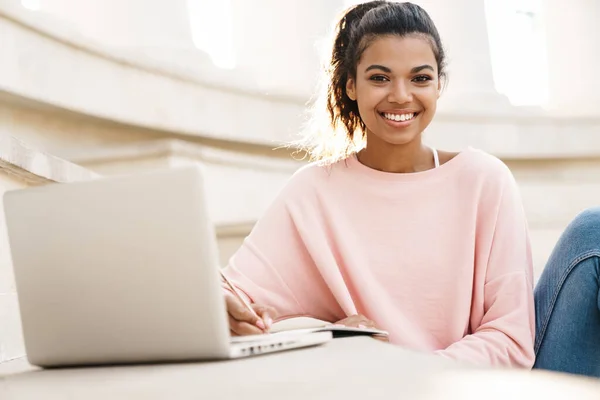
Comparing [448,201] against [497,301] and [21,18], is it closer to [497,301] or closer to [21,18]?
[497,301]

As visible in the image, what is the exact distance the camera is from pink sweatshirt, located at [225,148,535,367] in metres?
1.59

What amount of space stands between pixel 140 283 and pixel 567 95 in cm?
587

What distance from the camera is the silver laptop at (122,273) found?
2.83ft

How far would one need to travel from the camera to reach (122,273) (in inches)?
35.4

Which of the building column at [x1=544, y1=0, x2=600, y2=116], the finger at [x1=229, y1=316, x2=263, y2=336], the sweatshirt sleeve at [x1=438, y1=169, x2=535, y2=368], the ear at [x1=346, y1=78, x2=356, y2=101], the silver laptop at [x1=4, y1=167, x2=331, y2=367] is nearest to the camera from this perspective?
the silver laptop at [x1=4, y1=167, x2=331, y2=367]

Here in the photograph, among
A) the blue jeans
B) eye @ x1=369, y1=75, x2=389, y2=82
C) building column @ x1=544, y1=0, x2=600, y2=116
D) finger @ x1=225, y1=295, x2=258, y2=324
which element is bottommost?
the blue jeans

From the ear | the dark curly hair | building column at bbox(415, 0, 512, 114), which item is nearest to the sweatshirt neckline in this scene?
the dark curly hair

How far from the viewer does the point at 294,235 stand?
5.78 ft

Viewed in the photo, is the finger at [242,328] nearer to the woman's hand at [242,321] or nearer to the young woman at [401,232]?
the woman's hand at [242,321]

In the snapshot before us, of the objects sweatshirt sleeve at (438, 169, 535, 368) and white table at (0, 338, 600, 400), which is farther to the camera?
sweatshirt sleeve at (438, 169, 535, 368)

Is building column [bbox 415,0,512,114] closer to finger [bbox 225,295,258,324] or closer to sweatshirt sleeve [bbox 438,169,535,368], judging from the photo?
sweatshirt sleeve [bbox 438,169,535,368]

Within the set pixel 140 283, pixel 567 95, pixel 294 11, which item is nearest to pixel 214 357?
pixel 140 283

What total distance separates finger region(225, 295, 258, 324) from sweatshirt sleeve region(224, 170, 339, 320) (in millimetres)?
442

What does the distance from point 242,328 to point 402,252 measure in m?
0.52
